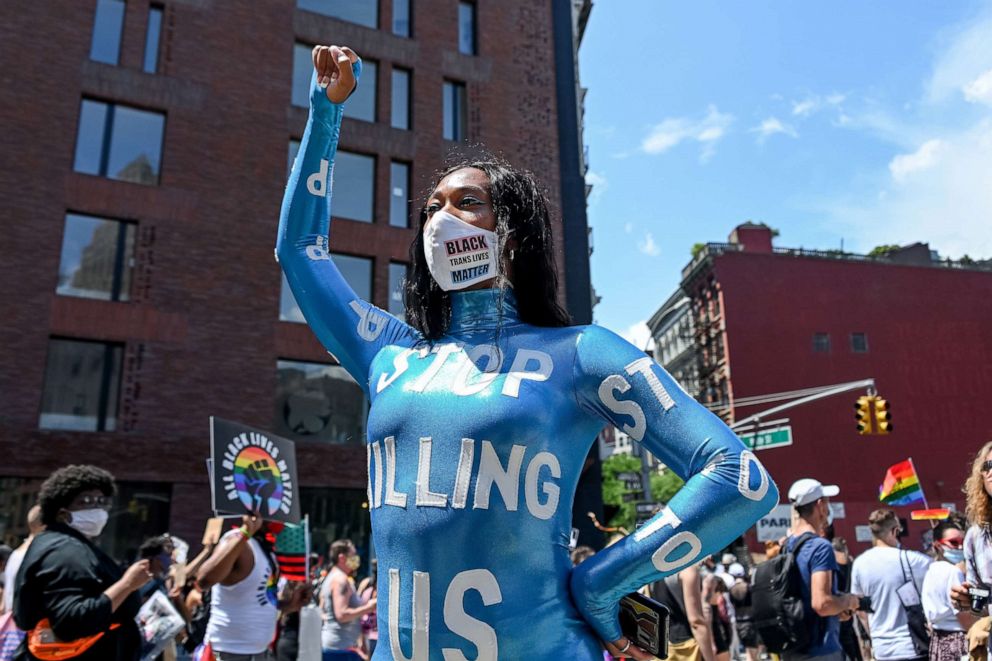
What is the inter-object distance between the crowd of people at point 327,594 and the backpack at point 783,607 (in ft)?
0.05

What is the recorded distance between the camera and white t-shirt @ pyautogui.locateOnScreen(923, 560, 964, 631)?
5195mm

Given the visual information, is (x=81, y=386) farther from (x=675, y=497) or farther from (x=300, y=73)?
(x=675, y=497)

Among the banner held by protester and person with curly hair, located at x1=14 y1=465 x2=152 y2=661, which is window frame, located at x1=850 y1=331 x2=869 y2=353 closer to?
the banner held by protester

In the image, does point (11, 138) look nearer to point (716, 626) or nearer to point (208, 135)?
point (208, 135)

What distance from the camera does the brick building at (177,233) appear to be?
17.5 metres

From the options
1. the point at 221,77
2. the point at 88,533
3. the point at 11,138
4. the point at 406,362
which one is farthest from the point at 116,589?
the point at 221,77

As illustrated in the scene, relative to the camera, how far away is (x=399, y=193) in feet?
73.7

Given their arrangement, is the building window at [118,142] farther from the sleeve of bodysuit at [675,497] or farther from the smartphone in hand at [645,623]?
the smartphone in hand at [645,623]

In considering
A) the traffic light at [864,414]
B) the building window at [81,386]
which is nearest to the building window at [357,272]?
the building window at [81,386]

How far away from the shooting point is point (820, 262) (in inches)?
1398

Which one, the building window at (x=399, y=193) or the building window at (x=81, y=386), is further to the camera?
the building window at (x=399, y=193)

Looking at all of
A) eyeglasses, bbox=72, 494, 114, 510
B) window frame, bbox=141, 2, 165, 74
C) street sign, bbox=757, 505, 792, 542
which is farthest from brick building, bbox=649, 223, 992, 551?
eyeglasses, bbox=72, 494, 114, 510

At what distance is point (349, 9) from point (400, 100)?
292 centimetres

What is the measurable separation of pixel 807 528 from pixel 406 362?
14.7 ft
